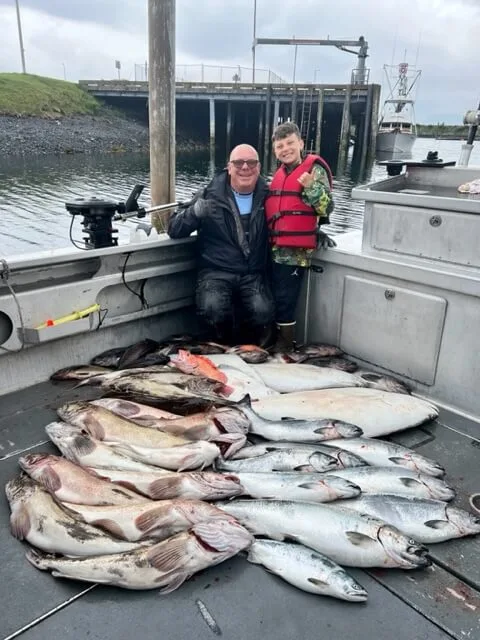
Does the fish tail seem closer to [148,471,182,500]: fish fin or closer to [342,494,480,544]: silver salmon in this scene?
[148,471,182,500]: fish fin

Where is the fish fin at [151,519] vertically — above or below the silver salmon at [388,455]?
above

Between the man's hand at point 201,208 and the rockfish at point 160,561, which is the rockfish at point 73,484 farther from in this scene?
the man's hand at point 201,208

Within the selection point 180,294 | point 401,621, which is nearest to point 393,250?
point 180,294

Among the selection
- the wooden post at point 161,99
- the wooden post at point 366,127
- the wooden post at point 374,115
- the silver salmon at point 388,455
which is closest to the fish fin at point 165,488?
the silver salmon at point 388,455

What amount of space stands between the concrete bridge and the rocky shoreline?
4157mm

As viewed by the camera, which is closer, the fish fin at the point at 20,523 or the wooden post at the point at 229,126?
the fish fin at the point at 20,523

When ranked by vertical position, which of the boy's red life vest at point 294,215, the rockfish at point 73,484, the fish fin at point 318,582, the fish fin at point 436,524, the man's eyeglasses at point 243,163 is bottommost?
the fish fin at point 318,582

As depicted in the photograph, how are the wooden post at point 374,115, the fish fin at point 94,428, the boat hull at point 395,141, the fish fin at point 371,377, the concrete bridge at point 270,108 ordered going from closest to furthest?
the fish fin at point 94,428
the fish fin at point 371,377
the wooden post at point 374,115
the concrete bridge at point 270,108
the boat hull at point 395,141

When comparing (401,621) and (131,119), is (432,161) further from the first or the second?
(131,119)

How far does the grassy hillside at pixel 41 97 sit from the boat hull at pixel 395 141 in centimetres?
2719

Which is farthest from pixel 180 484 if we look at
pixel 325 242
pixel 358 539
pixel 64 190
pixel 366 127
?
→ pixel 366 127

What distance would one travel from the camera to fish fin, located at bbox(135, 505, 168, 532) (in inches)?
97.1

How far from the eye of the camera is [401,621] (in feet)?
7.18

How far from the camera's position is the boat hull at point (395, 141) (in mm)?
47750
